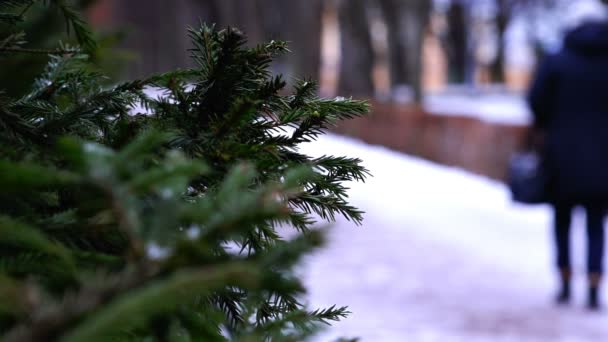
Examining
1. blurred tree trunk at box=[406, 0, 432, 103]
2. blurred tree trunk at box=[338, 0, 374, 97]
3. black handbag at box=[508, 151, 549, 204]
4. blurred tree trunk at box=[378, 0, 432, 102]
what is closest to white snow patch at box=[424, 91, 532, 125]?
blurred tree trunk at box=[338, 0, 374, 97]

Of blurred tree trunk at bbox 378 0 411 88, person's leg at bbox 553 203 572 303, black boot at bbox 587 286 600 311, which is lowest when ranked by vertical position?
black boot at bbox 587 286 600 311

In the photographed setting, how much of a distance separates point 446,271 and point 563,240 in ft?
5.37

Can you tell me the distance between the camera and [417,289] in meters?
7.57

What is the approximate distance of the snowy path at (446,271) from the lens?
614 cm

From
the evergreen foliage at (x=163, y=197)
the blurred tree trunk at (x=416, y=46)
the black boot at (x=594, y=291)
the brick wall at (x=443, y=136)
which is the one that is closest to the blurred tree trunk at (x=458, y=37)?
the blurred tree trunk at (x=416, y=46)

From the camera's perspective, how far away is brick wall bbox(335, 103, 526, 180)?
1412cm

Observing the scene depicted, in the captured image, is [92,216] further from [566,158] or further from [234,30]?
[566,158]

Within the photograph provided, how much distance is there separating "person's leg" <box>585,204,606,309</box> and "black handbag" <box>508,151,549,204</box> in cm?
32

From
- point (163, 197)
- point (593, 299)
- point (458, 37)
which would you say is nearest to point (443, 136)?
point (593, 299)

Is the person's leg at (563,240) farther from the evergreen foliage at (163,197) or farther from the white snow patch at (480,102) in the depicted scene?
the white snow patch at (480,102)

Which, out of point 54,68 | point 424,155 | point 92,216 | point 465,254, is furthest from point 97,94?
point 424,155

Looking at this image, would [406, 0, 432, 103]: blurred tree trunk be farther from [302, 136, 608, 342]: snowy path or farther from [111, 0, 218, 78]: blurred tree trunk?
[302, 136, 608, 342]: snowy path

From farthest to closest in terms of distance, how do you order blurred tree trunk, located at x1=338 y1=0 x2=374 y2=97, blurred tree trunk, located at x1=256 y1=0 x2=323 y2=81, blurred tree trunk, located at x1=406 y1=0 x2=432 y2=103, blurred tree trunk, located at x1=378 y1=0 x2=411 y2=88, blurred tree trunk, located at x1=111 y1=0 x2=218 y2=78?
blurred tree trunk, located at x1=338 y1=0 x2=374 y2=97 → blurred tree trunk, located at x1=378 y1=0 x2=411 y2=88 → blurred tree trunk, located at x1=406 y1=0 x2=432 y2=103 → blurred tree trunk, located at x1=256 y1=0 x2=323 y2=81 → blurred tree trunk, located at x1=111 y1=0 x2=218 y2=78

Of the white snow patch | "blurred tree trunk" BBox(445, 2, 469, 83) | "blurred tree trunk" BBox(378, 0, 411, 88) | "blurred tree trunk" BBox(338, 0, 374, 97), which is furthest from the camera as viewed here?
"blurred tree trunk" BBox(445, 2, 469, 83)
